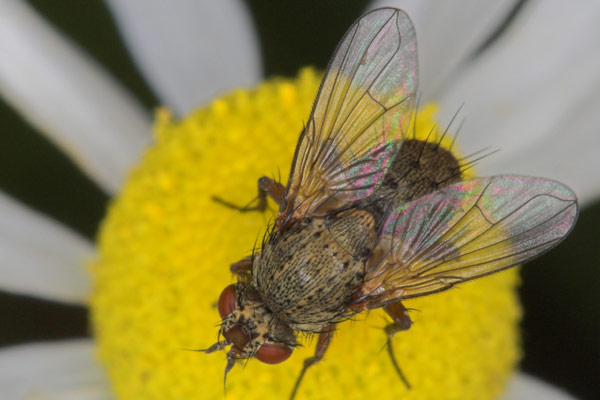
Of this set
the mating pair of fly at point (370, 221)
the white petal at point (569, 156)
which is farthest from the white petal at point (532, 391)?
the mating pair of fly at point (370, 221)

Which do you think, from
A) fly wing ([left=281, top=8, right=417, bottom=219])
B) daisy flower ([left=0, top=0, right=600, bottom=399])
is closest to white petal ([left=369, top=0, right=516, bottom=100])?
daisy flower ([left=0, top=0, right=600, bottom=399])

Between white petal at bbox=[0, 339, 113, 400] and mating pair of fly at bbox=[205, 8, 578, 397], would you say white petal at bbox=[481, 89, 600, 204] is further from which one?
white petal at bbox=[0, 339, 113, 400]

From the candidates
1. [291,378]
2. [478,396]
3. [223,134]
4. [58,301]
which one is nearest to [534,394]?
[478,396]

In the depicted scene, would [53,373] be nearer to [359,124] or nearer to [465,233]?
[359,124]

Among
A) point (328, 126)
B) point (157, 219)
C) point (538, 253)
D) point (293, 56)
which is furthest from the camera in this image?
point (293, 56)

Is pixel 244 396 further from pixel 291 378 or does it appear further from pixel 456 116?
pixel 456 116

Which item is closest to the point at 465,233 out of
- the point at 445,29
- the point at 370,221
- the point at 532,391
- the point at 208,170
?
the point at 370,221
